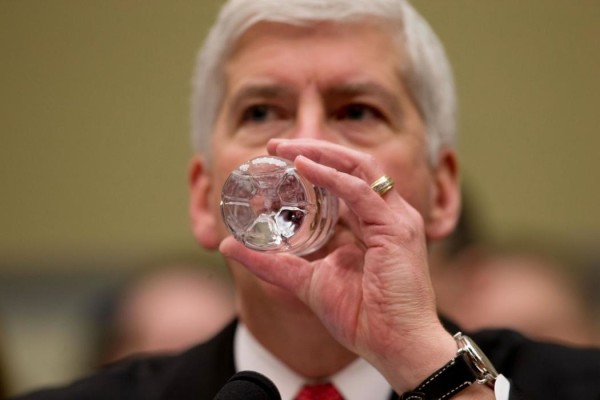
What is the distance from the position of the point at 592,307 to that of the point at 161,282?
1.80m

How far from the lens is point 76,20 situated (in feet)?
16.1

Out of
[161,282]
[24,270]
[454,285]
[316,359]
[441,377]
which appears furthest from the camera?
[24,270]

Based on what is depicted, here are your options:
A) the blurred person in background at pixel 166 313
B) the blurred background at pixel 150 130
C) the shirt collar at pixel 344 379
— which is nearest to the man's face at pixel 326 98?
the shirt collar at pixel 344 379

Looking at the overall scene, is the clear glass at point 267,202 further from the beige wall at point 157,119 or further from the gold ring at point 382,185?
the beige wall at point 157,119

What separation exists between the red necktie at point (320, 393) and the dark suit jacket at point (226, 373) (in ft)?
0.68

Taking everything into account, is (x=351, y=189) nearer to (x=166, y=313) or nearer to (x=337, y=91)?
(x=337, y=91)

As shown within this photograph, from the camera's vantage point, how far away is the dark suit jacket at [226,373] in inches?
89.0

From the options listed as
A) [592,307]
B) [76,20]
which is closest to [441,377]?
[592,307]

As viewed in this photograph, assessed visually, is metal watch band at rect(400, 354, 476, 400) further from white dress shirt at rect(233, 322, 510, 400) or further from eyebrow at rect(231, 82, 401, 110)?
eyebrow at rect(231, 82, 401, 110)

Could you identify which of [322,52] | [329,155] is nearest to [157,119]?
[322,52]

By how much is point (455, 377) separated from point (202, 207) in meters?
0.90

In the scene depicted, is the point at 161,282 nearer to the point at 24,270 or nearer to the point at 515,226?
the point at 24,270

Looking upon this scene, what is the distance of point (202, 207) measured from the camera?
2.47 meters

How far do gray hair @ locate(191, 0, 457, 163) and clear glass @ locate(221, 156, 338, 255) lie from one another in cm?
57
